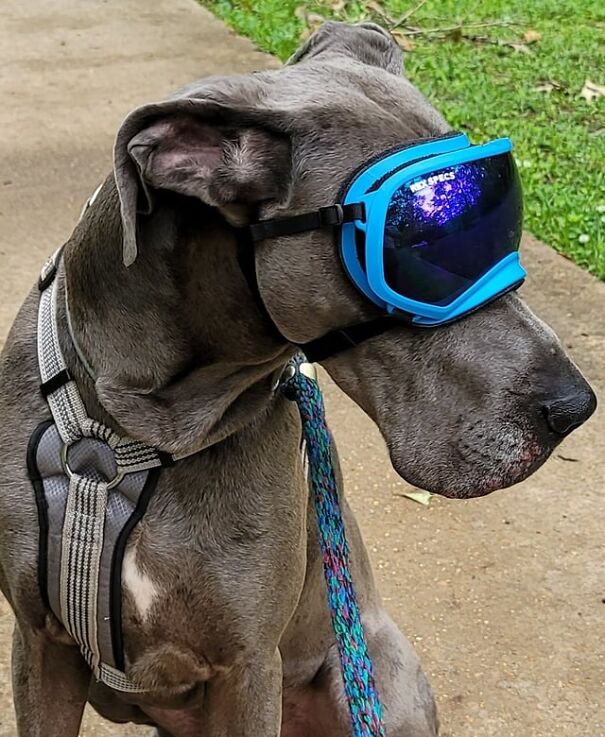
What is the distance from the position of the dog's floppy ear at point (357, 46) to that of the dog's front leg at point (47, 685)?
1268 mm

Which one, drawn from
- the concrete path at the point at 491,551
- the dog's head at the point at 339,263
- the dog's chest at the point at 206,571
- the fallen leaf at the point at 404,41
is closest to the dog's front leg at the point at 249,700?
the dog's chest at the point at 206,571

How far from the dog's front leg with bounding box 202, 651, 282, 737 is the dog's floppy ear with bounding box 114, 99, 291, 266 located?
35.4 inches

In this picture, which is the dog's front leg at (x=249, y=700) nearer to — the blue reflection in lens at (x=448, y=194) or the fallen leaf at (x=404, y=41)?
the blue reflection in lens at (x=448, y=194)

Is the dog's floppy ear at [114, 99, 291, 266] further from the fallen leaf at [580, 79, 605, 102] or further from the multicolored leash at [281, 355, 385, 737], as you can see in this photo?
the fallen leaf at [580, 79, 605, 102]

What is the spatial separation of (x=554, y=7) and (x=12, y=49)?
13.2ft

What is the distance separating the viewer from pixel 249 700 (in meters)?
2.34

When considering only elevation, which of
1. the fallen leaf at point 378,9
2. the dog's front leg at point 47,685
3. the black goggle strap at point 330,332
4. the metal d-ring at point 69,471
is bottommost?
the fallen leaf at point 378,9

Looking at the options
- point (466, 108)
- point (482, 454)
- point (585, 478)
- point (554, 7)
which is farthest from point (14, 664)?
point (554, 7)

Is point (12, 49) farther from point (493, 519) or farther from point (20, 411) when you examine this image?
point (20, 411)

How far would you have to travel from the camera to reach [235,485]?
7.43 ft

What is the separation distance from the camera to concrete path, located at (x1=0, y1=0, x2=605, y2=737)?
3.18 m

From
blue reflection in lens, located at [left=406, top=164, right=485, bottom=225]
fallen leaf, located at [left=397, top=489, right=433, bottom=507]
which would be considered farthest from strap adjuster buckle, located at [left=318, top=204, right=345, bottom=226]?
fallen leaf, located at [left=397, top=489, right=433, bottom=507]

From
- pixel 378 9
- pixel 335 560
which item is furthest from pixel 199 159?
pixel 378 9

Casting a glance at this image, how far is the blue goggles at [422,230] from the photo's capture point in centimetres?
188
